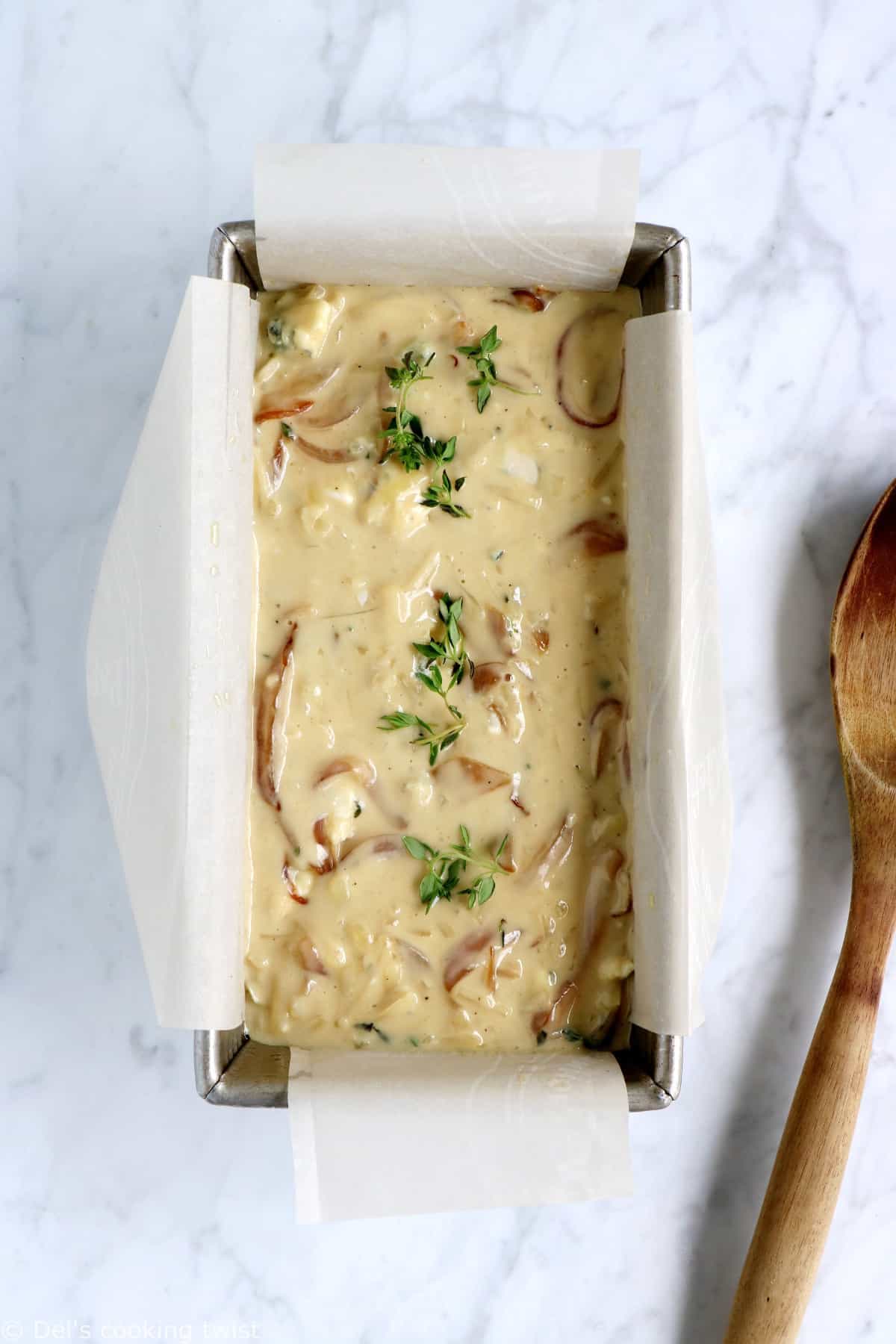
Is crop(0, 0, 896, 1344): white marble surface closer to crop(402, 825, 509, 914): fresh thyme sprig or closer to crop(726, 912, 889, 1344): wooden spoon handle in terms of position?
crop(726, 912, 889, 1344): wooden spoon handle

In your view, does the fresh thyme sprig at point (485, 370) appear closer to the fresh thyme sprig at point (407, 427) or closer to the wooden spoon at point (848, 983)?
the fresh thyme sprig at point (407, 427)

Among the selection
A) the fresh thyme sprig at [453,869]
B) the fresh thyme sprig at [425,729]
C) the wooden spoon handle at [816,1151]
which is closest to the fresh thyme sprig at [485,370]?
the fresh thyme sprig at [425,729]

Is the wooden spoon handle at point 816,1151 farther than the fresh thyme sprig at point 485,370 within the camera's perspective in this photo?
Yes

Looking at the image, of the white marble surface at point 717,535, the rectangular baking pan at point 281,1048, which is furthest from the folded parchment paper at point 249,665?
the white marble surface at point 717,535

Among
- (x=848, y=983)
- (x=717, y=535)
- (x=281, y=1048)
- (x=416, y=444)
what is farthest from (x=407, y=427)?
(x=848, y=983)

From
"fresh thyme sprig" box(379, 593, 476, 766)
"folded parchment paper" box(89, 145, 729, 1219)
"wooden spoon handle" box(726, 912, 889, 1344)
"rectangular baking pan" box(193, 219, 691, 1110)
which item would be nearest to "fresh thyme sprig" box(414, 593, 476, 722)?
"fresh thyme sprig" box(379, 593, 476, 766)

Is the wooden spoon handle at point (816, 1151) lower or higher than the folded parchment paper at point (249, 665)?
lower

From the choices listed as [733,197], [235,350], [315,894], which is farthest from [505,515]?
[733,197]
